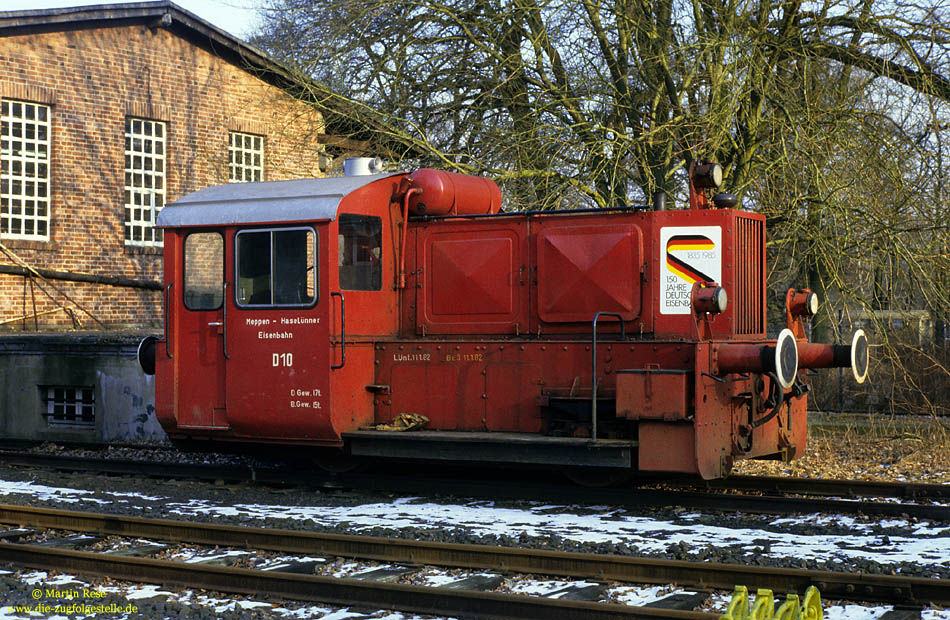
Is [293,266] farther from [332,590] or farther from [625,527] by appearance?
[332,590]

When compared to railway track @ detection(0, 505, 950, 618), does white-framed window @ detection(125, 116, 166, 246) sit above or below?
above

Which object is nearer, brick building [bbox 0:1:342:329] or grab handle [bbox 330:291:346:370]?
grab handle [bbox 330:291:346:370]

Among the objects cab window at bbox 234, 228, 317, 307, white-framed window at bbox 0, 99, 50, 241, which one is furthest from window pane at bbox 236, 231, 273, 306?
white-framed window at bbox 0, 99, 50, 241

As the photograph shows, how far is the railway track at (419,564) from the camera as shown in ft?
18.5

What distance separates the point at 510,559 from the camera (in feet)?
21.7

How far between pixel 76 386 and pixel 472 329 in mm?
7256

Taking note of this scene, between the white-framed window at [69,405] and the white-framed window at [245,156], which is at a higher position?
the white-framed window at [245,156]

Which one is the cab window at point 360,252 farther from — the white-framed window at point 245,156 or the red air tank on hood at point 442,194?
the white-framed window at point 245,156

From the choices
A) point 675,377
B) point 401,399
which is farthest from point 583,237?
point 401,399

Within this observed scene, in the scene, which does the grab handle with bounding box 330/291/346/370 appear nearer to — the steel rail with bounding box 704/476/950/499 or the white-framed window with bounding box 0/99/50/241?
the steel rail with bounding box 704/476/950/499

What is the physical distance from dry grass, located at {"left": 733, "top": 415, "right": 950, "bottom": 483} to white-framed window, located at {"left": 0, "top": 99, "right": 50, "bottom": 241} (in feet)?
39.2

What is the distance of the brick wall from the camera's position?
54.9 ft

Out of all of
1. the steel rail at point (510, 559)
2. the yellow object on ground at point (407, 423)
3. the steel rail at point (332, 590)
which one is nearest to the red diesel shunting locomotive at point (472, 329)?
the yellow object on ground at point (407, 423)

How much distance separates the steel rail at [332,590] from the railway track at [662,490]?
3438 millimetres
